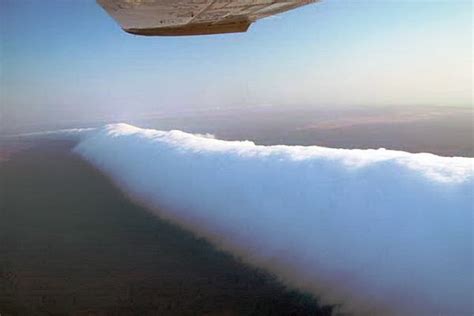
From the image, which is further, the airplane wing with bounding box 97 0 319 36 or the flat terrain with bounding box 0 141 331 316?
the flat terrain with bounding box 0 141 331 316

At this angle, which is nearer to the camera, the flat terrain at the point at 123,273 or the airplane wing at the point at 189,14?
the airplane wing at the point at 189,14

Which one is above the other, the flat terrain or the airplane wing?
the airplane wing

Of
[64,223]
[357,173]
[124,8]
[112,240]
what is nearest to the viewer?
[124,8]

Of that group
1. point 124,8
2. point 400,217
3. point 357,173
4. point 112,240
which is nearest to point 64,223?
point 112,240

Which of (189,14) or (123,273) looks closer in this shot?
(189,14)

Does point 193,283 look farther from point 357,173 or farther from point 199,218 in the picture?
point 357,173

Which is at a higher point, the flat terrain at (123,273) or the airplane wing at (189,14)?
the airplane wing at (189,14)

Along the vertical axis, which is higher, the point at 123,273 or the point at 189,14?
Answer: the point at 189,14

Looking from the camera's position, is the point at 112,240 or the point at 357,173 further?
the point at 112,240
